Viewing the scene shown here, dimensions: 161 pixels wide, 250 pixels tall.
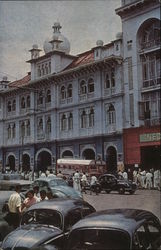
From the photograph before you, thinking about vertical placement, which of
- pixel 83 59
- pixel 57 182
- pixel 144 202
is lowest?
pixel 144 202

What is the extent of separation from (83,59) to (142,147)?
1.57 metres

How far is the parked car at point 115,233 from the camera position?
245 cm

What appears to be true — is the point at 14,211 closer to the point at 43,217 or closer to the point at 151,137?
the point at 43,217

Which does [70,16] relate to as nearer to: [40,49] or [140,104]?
[40,49]

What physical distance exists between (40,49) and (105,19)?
893 millimetres

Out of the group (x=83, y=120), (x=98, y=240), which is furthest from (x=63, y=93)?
(x=98, y=240)

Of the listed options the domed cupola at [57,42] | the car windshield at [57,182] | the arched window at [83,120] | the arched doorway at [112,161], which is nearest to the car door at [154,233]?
the domed cupola at [57,42]

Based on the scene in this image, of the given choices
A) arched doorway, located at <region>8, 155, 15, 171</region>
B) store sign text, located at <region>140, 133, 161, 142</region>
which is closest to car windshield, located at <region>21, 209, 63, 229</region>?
store sign text, located at <region>140, 133, 161, 142</region>

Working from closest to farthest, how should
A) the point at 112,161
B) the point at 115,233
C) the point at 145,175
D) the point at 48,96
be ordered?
1. the point at 115,233
2. the point at 145,175
3. the point at 48,96
4. the point at 112,161

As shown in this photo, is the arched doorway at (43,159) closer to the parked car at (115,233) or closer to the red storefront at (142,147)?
the red storefront at (142,147)

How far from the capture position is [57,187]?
663 centimetres

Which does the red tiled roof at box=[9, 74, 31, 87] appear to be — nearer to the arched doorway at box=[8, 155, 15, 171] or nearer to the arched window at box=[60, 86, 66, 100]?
the arched window at box=[60, 86, 66, 100]

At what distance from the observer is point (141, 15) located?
4316mm

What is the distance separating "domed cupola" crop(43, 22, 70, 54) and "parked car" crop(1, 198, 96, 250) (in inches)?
72.8
